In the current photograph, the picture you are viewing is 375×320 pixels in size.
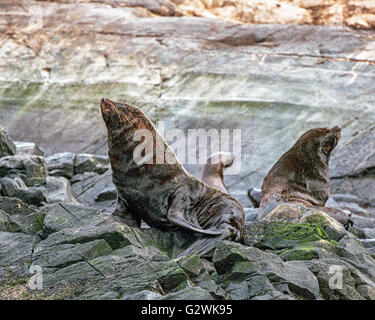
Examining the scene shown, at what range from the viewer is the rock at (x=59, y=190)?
11848mm

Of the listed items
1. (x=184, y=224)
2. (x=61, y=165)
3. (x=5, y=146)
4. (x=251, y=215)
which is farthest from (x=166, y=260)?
(x=61, y=165)

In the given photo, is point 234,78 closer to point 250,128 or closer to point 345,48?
point 250,128

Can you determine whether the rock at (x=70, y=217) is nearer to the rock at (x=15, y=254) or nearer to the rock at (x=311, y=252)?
the rock at (x=15, y=254)

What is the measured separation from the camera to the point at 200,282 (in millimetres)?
6074

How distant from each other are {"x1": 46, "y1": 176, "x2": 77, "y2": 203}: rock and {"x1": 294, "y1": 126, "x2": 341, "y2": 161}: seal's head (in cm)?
383

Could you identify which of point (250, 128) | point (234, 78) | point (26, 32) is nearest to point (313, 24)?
point (234, 78)

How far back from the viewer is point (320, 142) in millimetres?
10523

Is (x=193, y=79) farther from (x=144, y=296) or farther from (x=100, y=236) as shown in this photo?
(x=144, y=296)

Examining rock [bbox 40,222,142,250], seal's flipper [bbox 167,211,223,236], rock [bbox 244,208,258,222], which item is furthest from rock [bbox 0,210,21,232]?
rock [bbox 244,208,258,222]

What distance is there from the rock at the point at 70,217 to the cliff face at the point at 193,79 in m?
7.10

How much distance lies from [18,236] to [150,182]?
4.75 ft

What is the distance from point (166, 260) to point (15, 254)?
1.59 meters

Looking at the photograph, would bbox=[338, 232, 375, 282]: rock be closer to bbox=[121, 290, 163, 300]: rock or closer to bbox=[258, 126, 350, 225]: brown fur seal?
bbox=[258, 126, 350, 225]: brown fur seal

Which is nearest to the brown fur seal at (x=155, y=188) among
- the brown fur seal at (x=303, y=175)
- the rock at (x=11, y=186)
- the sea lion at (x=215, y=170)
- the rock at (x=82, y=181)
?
the brown fur seal at (x=303, y=175)
